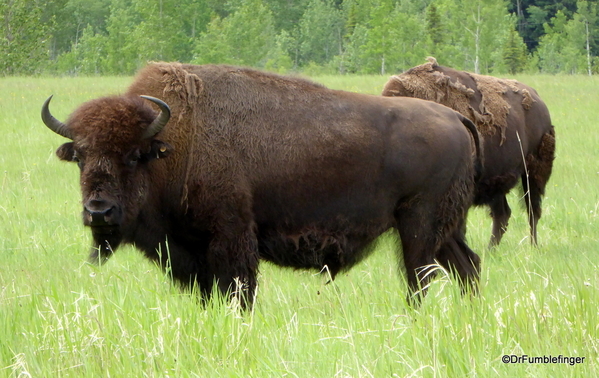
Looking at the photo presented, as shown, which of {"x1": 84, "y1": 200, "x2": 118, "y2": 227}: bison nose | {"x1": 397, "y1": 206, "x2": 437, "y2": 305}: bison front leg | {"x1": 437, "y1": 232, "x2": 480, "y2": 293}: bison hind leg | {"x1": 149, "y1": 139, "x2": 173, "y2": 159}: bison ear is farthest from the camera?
{"x1": 437, "y1": 232, "x2": 480, "y2": 293}: bison hind leg

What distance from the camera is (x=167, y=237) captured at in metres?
4.98

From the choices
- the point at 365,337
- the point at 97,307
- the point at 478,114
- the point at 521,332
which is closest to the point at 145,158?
the point at 97,307

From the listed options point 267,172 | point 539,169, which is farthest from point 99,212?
point 539,169

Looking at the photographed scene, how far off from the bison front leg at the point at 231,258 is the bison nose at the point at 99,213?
A: 0.70 metres

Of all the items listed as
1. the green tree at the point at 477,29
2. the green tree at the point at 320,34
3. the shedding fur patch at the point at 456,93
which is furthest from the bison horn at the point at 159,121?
the green tree at the point at 320,34

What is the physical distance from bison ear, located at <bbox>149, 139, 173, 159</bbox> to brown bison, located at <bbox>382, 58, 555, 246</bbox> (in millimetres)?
3454

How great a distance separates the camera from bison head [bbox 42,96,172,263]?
14.8 ft

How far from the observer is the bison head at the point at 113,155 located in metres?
4.52

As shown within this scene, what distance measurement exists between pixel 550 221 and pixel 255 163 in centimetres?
518

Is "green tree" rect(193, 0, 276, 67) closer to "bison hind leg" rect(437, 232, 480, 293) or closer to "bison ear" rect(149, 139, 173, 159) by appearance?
"bison hind leg" rect(437, 232, 480, 293)

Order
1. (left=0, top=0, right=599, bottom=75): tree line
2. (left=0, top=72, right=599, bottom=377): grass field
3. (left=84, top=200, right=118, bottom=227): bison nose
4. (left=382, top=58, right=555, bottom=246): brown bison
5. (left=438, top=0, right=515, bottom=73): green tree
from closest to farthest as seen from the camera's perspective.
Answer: (left=0, top=72, right=599, bottom=377): grass field, (left=84, top=200, right=118, bottom=227): bison nose, (left=382, top=58, right=555, bottom=246): brown bison, (left=0, top=0, right=599, bottom=75): tree line, (left=438, top=0, right=515, bottom=73): green tree

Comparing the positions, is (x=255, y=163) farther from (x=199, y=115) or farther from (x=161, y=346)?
(x=161, y=346)

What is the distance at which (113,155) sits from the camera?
466cm

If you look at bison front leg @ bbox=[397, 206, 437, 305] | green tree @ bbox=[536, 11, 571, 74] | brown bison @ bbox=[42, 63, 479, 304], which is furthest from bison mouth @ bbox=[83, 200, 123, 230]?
green tree @ bbox=[536, 11, 571, 74]
